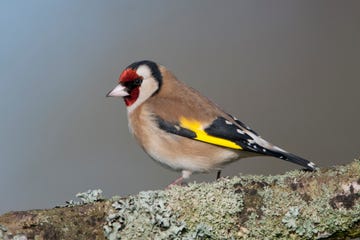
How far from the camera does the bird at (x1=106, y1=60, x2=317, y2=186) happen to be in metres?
4.24

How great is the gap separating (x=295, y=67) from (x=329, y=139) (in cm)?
74

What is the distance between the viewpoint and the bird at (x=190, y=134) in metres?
4.24

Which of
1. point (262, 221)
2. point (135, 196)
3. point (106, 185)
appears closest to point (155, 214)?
point (135, 196)

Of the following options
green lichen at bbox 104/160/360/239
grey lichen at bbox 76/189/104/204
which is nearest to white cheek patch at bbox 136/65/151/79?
grey lichen at bbox 76/189/104/204

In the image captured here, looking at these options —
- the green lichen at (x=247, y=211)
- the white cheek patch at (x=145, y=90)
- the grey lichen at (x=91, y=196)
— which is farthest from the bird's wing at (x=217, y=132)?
the grey lichen at (x=91, y=196)

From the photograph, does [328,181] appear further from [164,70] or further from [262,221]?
[164,70]

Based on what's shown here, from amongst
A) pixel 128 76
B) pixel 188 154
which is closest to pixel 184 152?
pixel 188 154

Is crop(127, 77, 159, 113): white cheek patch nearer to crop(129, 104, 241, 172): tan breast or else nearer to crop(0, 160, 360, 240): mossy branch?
crop(129, 104, 241, 172): tan breast

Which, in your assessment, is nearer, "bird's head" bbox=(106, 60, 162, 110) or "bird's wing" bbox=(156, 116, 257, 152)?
"bird's wing" bbox=(156, 116, 257, 152)

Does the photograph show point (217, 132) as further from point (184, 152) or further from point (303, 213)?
point (303, 213)

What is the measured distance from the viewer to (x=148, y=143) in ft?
14.7

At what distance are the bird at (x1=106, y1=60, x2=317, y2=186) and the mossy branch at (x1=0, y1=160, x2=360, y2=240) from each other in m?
0.96

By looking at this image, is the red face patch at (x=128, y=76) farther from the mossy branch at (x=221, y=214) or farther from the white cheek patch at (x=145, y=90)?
the mossy branch at (x=221, y=214)

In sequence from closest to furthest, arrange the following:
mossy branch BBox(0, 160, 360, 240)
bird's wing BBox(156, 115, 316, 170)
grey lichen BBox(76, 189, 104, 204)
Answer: mossy branch BBox(0, 160, 360, 240), grey lichen BBox(76, 189, 104, 204), bird's wing BBox(156, 115, 316, 170)
